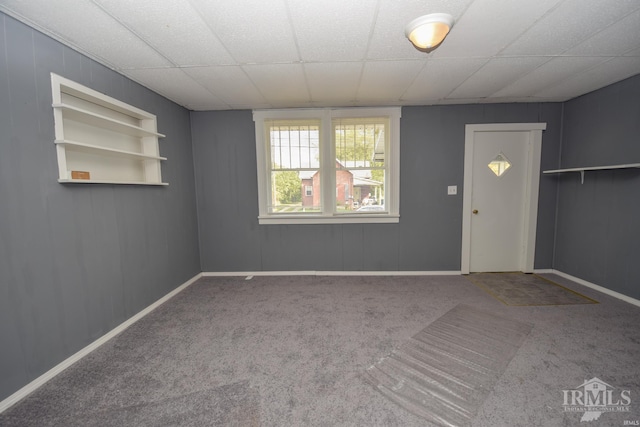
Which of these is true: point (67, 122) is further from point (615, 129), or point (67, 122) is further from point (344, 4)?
point (615, 129)

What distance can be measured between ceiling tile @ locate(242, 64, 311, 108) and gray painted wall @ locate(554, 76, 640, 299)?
358 cm

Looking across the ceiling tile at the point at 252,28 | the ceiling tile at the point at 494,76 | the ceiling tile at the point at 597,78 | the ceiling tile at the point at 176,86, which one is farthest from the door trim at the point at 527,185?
the ceiling tile at the point at 176,86

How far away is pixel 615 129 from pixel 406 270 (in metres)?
2.95

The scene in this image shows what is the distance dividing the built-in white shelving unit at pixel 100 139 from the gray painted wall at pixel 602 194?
5.29 m

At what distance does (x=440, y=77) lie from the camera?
2529 millimetres

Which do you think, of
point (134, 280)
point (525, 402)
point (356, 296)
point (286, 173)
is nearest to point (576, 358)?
point (525, 402)

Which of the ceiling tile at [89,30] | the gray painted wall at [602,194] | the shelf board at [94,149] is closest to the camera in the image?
the ceiling tile at [89,30]

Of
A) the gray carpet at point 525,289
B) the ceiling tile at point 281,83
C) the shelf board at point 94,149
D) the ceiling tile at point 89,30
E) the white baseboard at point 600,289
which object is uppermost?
the ceiling tile at point 281,83

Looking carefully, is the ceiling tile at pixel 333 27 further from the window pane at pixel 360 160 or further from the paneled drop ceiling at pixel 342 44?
the window pane at pixel 360 160

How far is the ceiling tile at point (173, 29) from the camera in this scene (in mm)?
1522

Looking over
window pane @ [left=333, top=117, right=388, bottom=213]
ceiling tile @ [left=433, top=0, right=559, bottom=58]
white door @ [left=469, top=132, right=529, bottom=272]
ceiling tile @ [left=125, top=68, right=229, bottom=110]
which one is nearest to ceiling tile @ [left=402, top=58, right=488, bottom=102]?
ceiling tile @ [left=433, top=0, right=559, bottom=58]

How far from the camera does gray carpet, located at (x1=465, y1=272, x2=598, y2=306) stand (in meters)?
2.70

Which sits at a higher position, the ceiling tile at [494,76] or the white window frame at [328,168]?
the ceiling tile at [494,76]

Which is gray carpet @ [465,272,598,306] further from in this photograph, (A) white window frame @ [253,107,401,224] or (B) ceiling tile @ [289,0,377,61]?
→ (B) ceiling tile @ [289,0,377,61]
